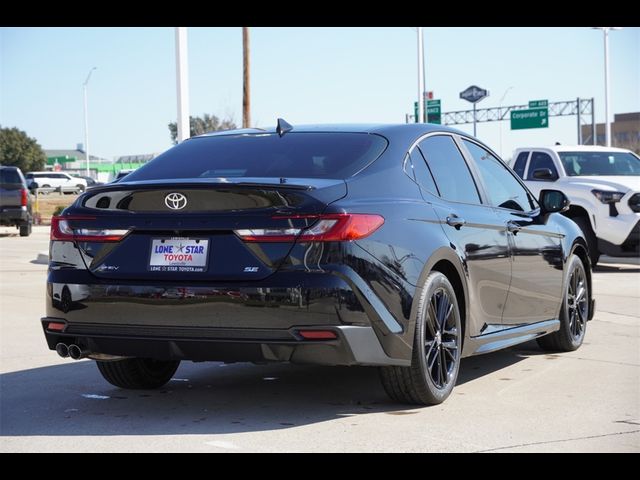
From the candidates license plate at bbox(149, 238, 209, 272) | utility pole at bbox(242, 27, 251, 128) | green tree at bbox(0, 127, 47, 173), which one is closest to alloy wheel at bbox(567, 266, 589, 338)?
license plate at bbox(149, 238, 209, 272)

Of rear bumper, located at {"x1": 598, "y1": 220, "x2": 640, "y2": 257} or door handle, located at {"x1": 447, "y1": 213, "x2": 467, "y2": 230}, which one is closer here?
door handle, located at {"x1": 447, "y1": 213, "x2": 467, "y2": 230}

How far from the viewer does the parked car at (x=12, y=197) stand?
28828 millimetres

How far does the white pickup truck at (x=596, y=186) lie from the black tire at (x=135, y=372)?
32.2ft

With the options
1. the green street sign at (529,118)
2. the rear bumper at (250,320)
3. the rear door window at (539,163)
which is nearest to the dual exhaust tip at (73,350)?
the rear bumper at (250,320)

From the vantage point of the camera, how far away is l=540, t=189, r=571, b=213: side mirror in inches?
314

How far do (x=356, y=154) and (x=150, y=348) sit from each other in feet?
5.33

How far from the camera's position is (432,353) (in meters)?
6.07

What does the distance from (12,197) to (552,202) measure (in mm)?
23248

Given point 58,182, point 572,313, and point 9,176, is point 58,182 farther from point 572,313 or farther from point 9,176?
point 572,313

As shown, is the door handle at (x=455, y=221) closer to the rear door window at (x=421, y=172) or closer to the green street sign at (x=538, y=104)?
the rear door window at (x=421, y=172)

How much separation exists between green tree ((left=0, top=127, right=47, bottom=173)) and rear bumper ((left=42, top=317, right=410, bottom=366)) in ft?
323

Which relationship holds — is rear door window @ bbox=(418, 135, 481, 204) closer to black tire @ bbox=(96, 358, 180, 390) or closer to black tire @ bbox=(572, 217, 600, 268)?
black tire @ bbox=(96, 358, 180, 390)
